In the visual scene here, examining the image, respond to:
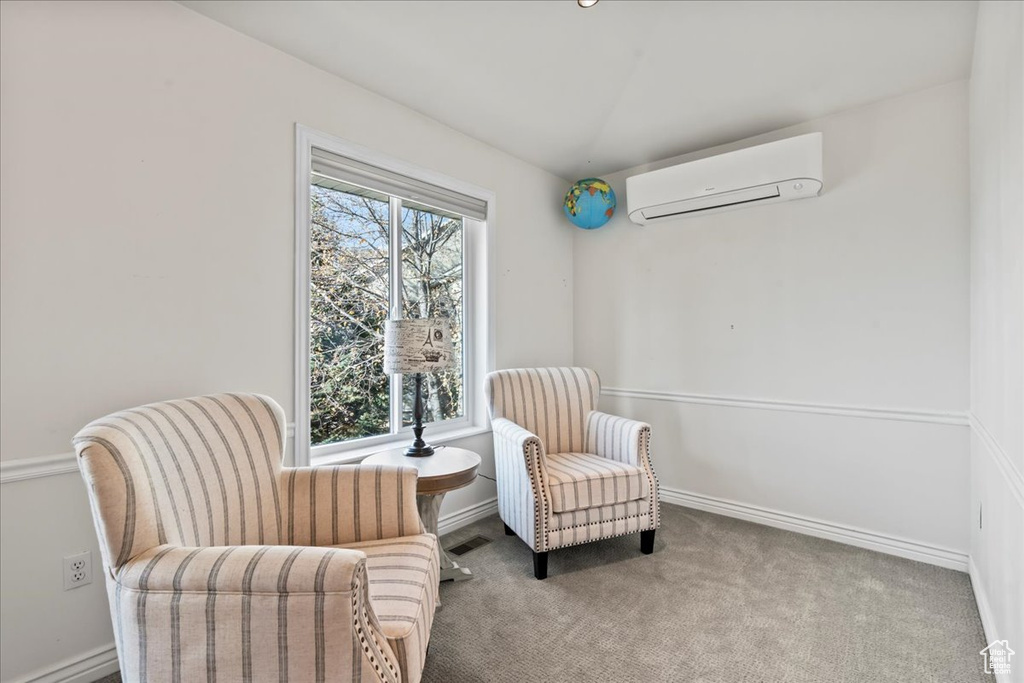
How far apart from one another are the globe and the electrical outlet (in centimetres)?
298

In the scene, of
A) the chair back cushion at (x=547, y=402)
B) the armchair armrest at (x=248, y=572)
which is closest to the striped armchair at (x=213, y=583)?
the armchair armrest at (x=248, y=572)

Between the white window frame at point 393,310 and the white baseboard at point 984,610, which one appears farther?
the white window frame at point 393,310

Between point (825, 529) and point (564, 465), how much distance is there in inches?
60.0

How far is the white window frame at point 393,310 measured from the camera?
2.06 metres

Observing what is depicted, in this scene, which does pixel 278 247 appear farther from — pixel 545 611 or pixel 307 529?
pixel 545 611

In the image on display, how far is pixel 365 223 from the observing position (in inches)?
98.0

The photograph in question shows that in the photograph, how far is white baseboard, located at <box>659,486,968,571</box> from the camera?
2.29 meters

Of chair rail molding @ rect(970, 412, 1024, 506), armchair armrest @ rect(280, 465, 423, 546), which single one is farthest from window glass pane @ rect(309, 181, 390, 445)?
chair rail molding @ rect(970, 412, 1024, 506)

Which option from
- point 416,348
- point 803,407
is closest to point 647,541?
point 803,407

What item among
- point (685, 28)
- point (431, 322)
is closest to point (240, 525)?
point (431, 322)

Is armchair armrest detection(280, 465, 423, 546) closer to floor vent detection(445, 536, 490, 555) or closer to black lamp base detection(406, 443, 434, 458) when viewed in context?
black lamp base detection(406, 443, 434, 458)

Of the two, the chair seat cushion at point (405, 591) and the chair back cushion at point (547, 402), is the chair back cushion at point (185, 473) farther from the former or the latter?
the chair back cushion at point (547, 402)

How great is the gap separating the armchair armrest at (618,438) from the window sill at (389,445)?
672mm

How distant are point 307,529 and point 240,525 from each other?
20 centimetres
